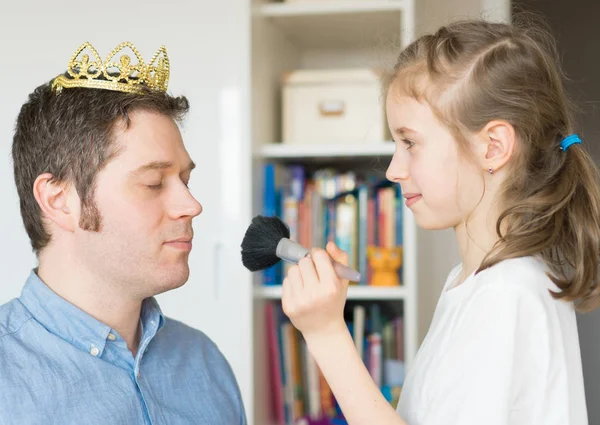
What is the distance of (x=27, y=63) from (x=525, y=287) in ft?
5.59

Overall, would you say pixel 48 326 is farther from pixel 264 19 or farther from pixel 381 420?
pixel 264 19

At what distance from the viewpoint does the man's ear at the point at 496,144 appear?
1.11m

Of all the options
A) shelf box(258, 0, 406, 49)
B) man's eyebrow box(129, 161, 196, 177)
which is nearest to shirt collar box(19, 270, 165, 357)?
man's eyebrow box(129, 161, 196, 177)

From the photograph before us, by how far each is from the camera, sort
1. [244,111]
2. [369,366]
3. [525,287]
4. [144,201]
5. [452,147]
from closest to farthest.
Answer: [525,287] → [452,147] → [144,201] → [244,111] → [369,366]

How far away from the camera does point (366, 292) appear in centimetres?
221

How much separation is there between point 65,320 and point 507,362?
2.18ft

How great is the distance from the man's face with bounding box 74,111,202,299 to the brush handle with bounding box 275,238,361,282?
241mm

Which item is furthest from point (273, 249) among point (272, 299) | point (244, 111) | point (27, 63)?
point (27, 63)

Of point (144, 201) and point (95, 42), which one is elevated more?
point (95, 42)

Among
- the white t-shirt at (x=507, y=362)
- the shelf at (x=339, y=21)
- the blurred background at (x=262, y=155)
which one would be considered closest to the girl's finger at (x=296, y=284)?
the white t-shirt at (x=507, y=362)

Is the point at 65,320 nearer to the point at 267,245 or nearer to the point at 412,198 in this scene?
the point at 267,245

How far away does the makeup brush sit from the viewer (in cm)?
112

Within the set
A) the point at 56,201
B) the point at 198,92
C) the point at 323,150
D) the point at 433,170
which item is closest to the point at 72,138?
the point at 56,201

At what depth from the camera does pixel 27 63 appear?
7.34 feet
